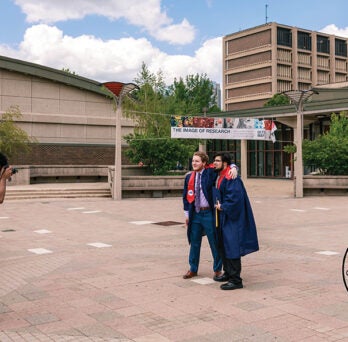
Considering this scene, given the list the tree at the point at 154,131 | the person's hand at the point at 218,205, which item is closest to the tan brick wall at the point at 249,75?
the tree at the point at 154,131

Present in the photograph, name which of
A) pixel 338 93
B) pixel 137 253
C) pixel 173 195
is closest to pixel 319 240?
pixel 137 253

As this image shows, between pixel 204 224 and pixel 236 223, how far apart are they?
0.60m

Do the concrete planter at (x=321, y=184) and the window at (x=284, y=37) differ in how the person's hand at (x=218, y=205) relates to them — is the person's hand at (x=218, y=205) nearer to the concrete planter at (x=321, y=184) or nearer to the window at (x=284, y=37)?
the concrete planter at (x=321, y=184)

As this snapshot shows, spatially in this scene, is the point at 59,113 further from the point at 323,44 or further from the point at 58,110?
Result: the point at 323,44

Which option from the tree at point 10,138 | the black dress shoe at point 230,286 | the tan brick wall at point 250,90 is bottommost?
the black dress shoe at point 230,286

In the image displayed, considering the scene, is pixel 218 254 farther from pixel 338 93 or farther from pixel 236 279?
pixel 338 93

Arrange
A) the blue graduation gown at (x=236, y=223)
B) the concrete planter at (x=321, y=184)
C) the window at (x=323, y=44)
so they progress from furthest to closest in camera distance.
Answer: the window at (x=323, y=44), the concrete planter at (x=321, y=184), the blue graduation gown at (x=236, y=223)

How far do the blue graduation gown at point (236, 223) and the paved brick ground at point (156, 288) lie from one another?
0.54 m

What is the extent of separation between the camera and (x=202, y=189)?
6762 mm

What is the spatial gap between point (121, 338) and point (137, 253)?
4418mm

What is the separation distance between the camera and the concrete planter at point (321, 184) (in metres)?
22.9

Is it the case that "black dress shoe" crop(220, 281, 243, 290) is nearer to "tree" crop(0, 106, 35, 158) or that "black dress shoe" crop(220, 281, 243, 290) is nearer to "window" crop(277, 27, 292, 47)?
"tree" crop(0, 106, 35, 158)

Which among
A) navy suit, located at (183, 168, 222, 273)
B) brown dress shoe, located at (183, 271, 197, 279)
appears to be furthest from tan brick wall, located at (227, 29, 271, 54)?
brown dress shoe, located at (183, 271, 197, 279)

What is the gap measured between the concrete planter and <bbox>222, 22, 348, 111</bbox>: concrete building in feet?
221
